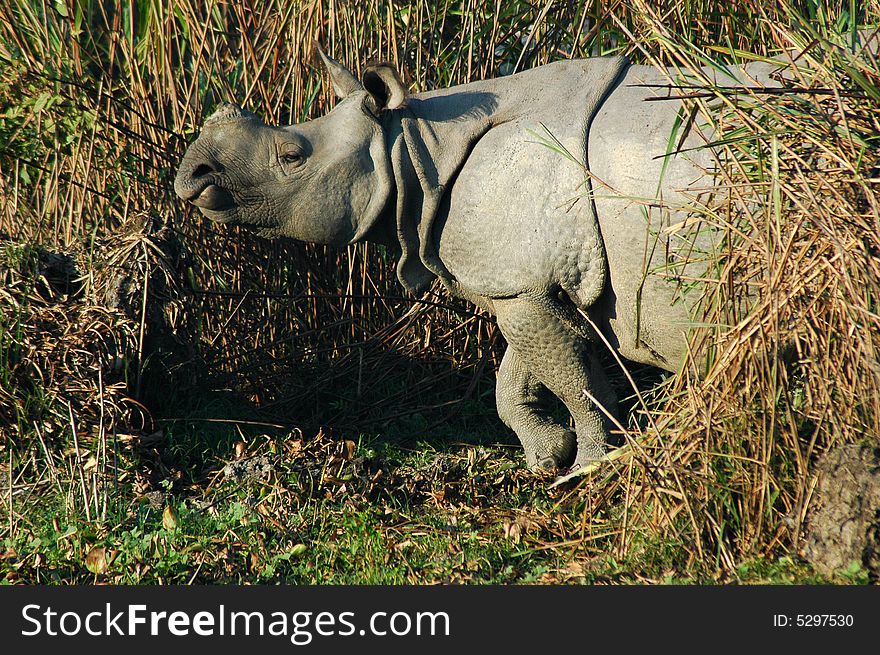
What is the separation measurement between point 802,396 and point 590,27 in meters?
2.66

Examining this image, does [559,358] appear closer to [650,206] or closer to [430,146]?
[650,206]

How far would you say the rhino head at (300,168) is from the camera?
4.37m

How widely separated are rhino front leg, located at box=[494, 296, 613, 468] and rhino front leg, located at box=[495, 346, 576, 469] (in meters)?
0.18

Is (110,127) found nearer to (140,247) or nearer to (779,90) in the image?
(140,247)

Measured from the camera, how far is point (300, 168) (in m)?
4.38

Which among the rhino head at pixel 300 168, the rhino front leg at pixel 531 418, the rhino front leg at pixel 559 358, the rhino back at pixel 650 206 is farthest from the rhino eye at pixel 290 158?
the rhino front leg at pixel 531 418

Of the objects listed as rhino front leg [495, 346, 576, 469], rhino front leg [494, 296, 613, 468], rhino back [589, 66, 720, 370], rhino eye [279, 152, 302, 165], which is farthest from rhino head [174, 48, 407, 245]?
rhino front leg [495, 346, 576, 469]

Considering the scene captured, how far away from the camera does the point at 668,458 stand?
3.78 metres

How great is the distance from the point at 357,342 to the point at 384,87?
195 centimetres

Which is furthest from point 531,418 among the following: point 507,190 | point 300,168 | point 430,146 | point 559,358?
point 300,168

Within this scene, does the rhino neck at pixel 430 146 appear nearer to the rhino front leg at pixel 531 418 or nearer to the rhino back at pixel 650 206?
the rhino back at pixel 650 206

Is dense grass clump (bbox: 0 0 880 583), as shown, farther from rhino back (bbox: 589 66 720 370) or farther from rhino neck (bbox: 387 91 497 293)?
rhino neck (bbox: 387 91 497 293)

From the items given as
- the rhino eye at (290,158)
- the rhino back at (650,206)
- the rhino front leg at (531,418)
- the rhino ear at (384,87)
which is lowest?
the rhino front leg at (531,418)

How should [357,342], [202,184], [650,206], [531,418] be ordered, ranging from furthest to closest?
1. [357,342]
2. [531,418]
3. [202,184]
4. [650,206]
